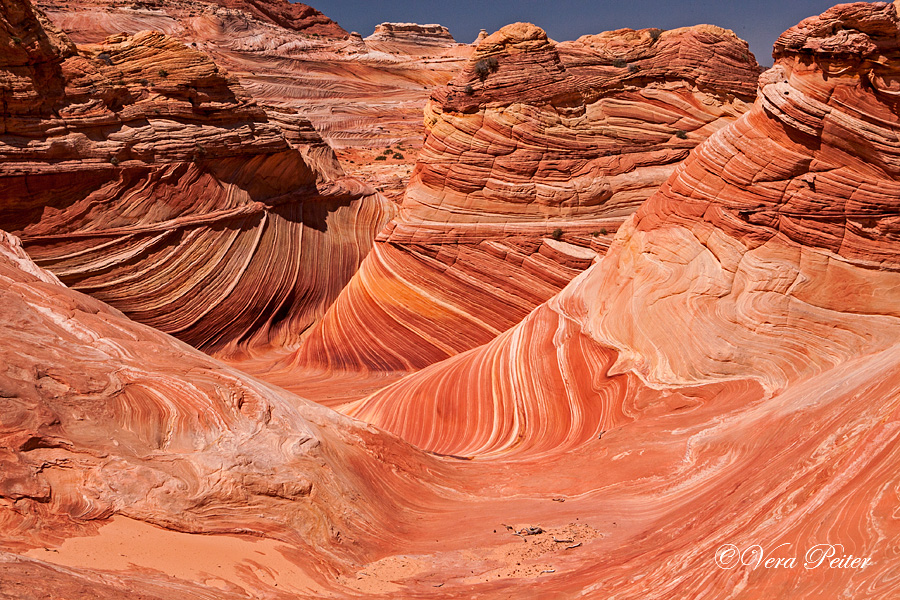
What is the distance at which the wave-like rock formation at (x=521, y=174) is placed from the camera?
45.6ft

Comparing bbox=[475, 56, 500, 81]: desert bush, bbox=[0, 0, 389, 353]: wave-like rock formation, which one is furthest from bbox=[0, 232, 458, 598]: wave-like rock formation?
bbox=[475, 56, 500, 81]: desert bush

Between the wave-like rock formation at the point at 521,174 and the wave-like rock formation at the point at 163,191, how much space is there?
2968 millimetres

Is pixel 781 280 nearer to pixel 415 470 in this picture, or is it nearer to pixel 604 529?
pixel 604 529

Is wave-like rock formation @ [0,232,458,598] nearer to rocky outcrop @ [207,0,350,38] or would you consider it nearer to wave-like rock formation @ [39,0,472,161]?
wave-like rock formation @ [39,0,472,161]

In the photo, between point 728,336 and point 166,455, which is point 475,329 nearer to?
point 728,336

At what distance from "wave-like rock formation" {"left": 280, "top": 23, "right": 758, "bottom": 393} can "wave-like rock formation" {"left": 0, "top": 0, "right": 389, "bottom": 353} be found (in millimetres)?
2968

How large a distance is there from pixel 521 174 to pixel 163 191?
794cm

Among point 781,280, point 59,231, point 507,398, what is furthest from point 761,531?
point 59,231

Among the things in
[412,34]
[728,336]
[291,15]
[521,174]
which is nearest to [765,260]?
[728,336]

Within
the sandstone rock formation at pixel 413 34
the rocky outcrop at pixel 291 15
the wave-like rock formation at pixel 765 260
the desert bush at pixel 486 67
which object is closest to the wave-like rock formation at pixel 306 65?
the sandstone rock formation at pixel 413 34

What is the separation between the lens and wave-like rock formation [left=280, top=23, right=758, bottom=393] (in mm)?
13906

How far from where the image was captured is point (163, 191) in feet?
50.5

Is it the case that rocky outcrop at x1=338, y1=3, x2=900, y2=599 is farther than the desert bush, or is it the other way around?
the desert bush

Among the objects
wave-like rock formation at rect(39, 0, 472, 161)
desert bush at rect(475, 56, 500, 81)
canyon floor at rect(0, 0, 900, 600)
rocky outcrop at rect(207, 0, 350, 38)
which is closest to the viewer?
canyon floor at rect(0, 0, 900, 600)
